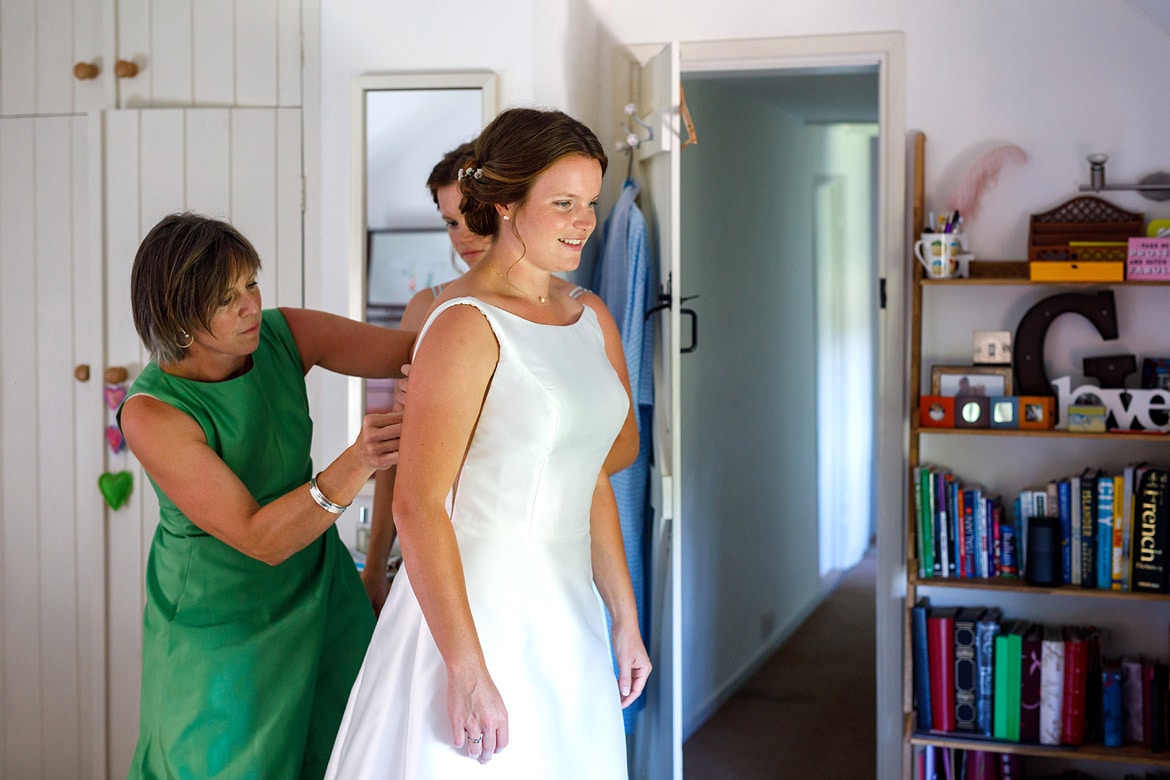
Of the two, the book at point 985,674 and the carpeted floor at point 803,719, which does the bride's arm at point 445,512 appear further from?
the carpeted floor at point 803,719

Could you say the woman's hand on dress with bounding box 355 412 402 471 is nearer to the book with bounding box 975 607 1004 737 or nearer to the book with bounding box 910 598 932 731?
the book with bounding box 910 598 932 731

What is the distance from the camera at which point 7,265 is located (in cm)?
334

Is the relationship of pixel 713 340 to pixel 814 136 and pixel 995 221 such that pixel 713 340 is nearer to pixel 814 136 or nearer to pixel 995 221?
pixel 995 221

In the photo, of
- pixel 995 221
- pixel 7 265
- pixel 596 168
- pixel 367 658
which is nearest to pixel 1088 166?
pixel 995 221

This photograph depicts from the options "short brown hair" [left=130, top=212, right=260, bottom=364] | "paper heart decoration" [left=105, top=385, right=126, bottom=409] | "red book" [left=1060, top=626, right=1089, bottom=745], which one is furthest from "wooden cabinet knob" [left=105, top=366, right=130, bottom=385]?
"red book" [left=1060, top=626, right=1089, bottom=745]

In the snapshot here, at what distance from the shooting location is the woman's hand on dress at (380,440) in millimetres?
1565

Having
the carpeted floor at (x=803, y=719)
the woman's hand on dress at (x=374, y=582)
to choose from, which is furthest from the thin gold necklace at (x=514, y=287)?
the carpeted floor at (x=803, y=719)

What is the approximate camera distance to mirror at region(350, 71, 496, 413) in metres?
2.86

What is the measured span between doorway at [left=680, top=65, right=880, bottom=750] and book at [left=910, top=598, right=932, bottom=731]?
96 cm

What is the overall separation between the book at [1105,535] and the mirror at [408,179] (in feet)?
5.77

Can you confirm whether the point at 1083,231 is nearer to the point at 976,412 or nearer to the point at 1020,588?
the point at 976,412

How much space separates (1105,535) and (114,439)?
2.74 m

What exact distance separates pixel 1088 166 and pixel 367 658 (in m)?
2.43

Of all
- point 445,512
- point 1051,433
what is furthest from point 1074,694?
point 445,512
